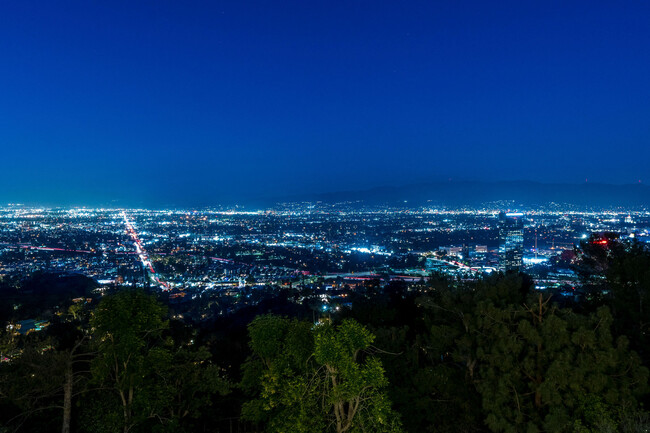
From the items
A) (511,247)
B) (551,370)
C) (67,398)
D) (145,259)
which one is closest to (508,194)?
(511,247)

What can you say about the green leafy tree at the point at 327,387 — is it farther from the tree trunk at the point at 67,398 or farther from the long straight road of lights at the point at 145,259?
the long straight road of lights at the point at 145,259

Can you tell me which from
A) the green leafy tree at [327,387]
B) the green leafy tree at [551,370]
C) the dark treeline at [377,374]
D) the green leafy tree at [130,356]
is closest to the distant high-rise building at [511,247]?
the dark treeline at [377,374]

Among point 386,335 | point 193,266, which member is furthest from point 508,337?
point 193,266

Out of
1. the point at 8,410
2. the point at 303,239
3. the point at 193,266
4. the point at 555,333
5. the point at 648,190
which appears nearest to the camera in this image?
the point at 555,333

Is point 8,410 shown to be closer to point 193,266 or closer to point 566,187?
point 193,266

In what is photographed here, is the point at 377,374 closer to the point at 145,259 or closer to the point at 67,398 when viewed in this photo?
the point at 67,398

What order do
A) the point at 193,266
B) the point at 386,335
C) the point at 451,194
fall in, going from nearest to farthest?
the point at 386,335, the point at 193,266, the point at 451,194

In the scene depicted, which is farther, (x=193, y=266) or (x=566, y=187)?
→ (x=566, y=187)
